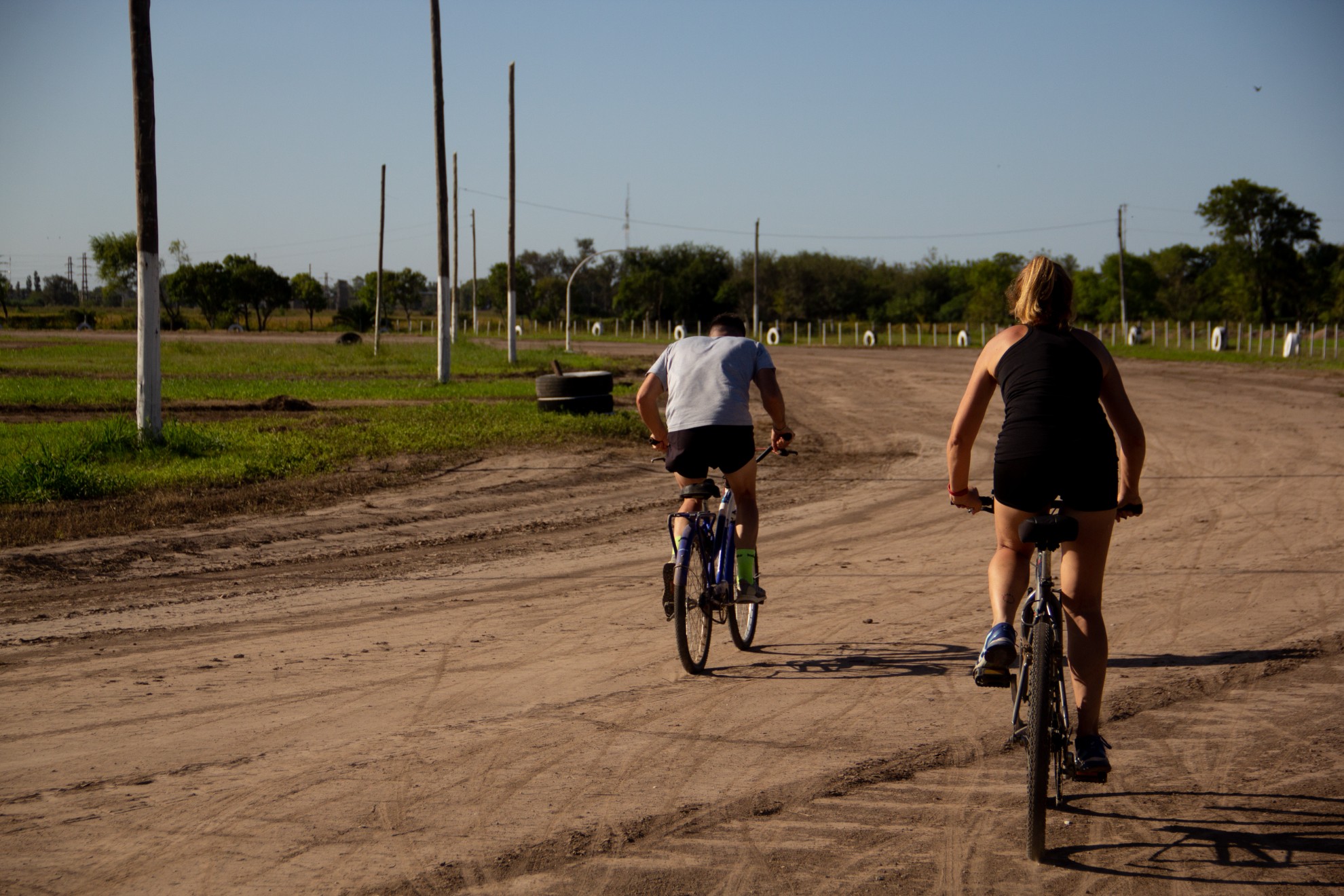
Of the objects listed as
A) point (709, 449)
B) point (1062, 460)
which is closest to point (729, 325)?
point (709, 449)

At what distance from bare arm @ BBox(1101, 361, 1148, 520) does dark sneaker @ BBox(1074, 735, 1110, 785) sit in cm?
84

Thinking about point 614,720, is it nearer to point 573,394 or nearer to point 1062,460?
point 1062,460

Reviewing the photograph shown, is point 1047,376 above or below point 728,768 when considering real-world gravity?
above

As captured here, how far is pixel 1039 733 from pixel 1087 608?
22.2 inches

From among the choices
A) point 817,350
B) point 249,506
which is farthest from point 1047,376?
point 817,350

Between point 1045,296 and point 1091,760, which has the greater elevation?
point 1045,296

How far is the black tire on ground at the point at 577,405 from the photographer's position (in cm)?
1864

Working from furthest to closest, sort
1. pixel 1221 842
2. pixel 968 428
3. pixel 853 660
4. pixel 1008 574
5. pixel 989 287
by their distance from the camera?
pixel 989 287
pixel 853 660
pixel 968 428
pixel 1008 574
pixel 1221 842

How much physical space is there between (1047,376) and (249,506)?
365 inches

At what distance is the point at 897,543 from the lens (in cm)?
969

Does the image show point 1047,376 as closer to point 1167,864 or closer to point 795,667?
point 1167,864

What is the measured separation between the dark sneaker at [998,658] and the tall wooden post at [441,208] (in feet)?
75.8

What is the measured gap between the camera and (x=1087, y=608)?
3.96m

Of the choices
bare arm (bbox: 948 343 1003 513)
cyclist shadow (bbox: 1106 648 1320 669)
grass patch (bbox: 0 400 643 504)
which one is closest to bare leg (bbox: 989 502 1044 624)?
bare arm (bbox: 948 343 1003 513)
